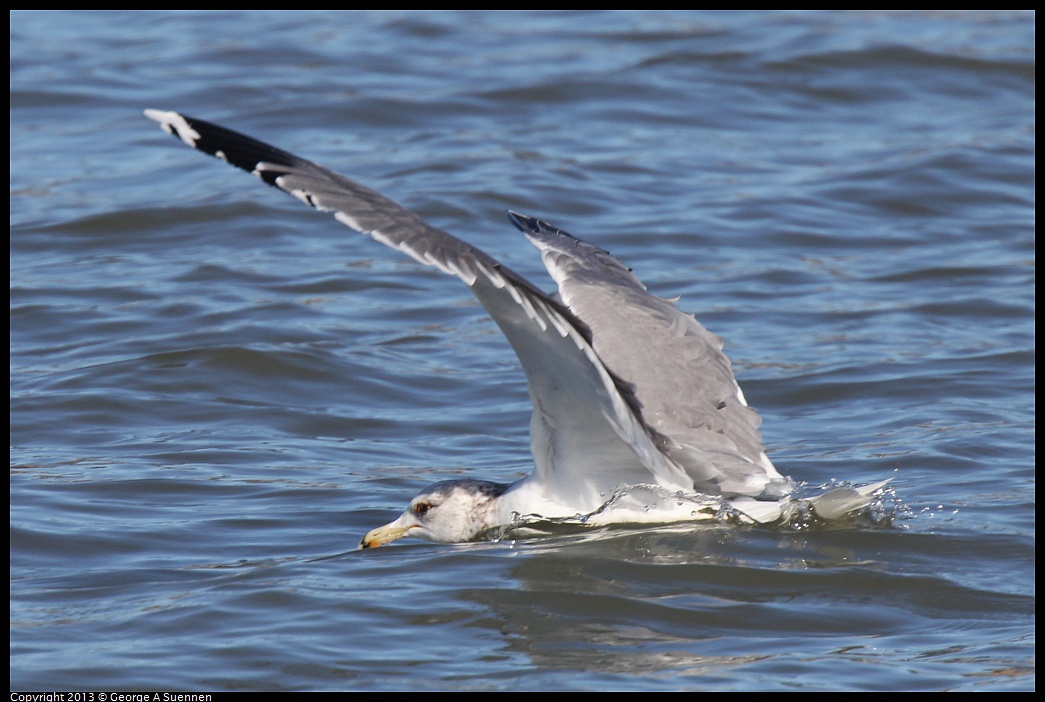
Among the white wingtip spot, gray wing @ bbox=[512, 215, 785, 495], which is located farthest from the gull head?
the white wingtip spot

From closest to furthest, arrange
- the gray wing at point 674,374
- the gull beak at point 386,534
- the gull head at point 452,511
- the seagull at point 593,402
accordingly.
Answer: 1. the seagull at point 593,402
2. the gray wing at point 674,374
3. the gull beak at point 386,534
4. the gull head at point 452,511

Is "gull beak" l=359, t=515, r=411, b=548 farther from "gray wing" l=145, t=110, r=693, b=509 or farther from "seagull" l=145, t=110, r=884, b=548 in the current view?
"gray wing" l=145, t=110, r=693, b=509

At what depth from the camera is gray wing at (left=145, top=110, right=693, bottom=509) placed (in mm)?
4648

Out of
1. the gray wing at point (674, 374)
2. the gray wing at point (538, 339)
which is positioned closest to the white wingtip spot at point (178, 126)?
the gray wing at point (538, 339)

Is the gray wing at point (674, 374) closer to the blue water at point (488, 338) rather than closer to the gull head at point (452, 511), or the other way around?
the blue water at point (488, 338)

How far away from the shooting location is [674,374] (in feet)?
20.6

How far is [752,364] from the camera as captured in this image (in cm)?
878

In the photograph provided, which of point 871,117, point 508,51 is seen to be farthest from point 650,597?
point 508,51

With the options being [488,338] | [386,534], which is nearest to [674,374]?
[386,534]

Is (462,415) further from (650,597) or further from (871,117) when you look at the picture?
(871,117)

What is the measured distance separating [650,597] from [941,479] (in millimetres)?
2142

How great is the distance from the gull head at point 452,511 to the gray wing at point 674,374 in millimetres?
728

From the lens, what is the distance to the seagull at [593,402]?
190 inches

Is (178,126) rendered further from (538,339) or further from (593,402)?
(593,402)
